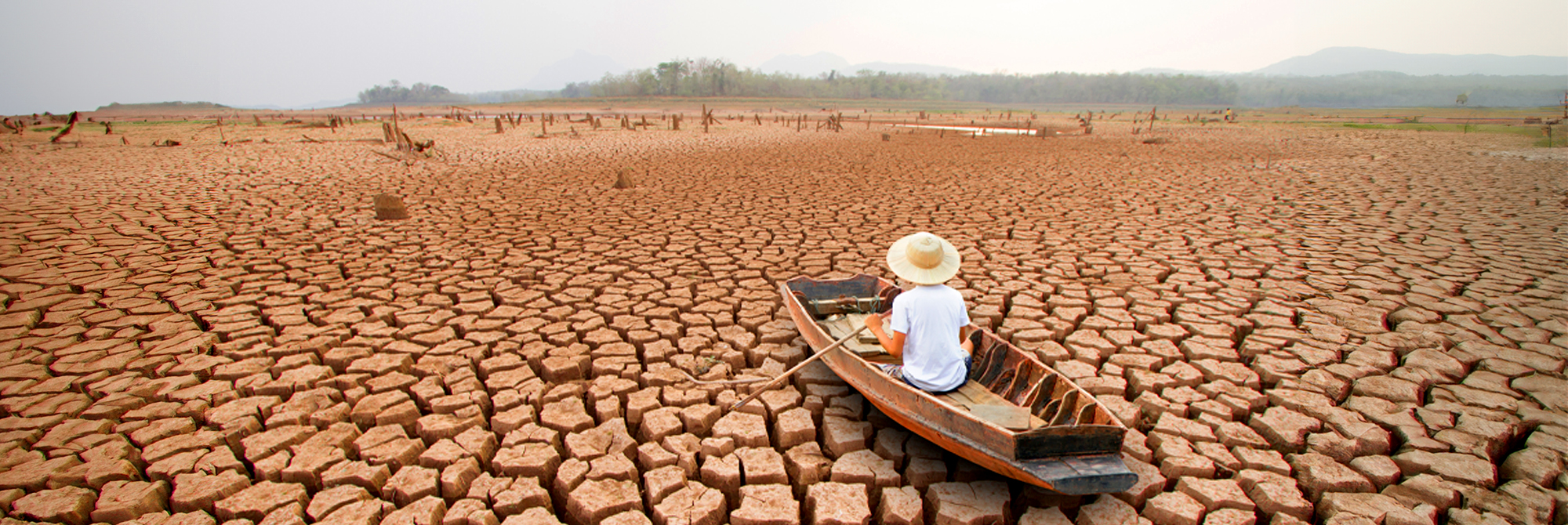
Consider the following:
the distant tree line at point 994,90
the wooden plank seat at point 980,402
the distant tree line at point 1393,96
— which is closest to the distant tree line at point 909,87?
the distant tree line at point 994,90

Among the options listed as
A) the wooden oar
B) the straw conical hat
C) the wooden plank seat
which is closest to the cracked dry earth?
the wooden oar

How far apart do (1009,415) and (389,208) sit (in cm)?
698

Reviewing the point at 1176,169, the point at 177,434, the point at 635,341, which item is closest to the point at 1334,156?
the point at 1176,169

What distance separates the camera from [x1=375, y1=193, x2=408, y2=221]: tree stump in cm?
708

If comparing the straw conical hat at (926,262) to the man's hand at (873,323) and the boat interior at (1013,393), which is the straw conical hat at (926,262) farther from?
the boat interior at (1013,393)

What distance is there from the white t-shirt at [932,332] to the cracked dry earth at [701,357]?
0.32 metres

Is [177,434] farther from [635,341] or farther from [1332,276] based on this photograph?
[1332,276]

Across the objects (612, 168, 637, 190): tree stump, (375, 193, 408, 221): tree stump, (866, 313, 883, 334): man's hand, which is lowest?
(866, 313, 883, 334): man's hand

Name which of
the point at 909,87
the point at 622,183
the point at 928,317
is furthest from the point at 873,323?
the point at 909,87

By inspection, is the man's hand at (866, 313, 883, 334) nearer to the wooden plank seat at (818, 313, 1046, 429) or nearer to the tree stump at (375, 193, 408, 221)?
the wooden plank seat at (818, 313, 1046, 429)

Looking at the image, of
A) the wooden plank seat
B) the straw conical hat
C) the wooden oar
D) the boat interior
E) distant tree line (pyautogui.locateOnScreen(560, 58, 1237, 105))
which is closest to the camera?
the boat interior

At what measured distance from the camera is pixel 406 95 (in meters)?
102

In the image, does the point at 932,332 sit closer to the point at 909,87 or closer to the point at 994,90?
the point at 909,87

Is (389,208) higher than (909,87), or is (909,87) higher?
(909,87)
